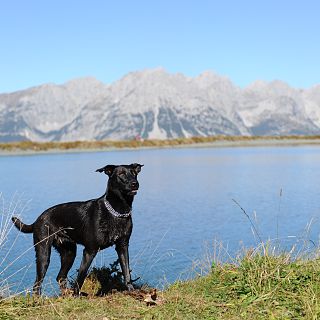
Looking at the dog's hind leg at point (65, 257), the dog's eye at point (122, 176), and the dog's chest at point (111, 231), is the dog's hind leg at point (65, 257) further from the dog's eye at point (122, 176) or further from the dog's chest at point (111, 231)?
the dog's eye at point (122, 176)

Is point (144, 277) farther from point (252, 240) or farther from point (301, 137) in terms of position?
point (301, 137)

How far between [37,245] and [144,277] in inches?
148

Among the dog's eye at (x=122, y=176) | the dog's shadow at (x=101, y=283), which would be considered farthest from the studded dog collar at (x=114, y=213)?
the dog's shadow at (x=101, y=283)

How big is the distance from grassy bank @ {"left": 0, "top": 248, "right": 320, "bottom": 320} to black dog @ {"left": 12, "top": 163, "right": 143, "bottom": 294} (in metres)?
0.70

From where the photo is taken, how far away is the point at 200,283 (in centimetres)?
764

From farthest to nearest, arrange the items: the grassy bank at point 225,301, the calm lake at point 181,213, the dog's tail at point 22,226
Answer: the calm lake at point 181,213
the dog's tail at point 22,226
the grassy bank at point 225,301

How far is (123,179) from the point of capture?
7.77m

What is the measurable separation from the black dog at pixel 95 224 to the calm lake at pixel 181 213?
451mm

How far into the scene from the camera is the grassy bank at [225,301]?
611 centimetres

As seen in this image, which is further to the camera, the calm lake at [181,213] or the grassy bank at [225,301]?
the calm lake at [181,213]

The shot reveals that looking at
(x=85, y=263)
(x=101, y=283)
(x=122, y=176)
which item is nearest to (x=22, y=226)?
(x=85, y=263)

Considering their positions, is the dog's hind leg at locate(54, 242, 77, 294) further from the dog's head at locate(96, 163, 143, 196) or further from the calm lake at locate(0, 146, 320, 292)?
the dog's head at locate(96, 163, 143, 196)

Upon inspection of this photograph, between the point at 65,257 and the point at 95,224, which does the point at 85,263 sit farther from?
the point at 65,257

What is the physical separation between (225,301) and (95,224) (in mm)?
2355
